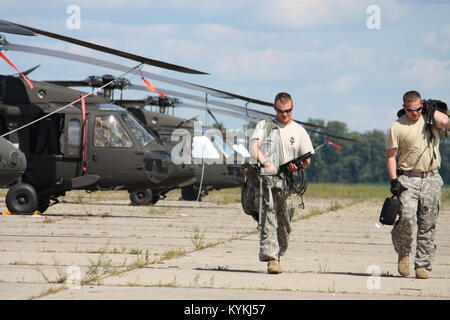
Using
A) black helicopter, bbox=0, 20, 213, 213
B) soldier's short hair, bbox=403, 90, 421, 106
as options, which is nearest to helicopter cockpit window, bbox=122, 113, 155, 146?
black helicopter, bbox=0, 20, 213, 213

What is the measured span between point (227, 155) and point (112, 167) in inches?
334

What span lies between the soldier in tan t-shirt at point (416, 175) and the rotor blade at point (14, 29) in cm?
631

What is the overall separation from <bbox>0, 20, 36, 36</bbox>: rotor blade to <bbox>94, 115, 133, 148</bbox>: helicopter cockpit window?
5.34m

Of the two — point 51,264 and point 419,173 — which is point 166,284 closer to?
point 51,264

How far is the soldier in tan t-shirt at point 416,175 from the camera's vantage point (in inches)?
317

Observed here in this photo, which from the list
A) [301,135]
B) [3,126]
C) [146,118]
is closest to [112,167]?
[3,126]

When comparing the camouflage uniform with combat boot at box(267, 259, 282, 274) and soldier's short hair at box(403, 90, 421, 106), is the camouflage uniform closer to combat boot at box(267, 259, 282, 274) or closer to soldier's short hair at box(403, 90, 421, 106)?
combat boot at box(267, 259, 282, 274)

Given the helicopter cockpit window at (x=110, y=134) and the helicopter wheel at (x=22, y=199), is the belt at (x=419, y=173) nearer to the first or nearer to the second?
the helicopter cockpit window at (x=110, y=134)

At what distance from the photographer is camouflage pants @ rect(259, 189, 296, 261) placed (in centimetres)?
801

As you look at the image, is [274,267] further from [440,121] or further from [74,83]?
[74,83]

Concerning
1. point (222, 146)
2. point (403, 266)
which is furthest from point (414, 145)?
point (222, 146)
